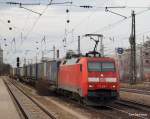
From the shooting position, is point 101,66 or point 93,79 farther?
point 101,66

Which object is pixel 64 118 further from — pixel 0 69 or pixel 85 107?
pixel 0 69

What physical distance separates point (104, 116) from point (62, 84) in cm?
1257

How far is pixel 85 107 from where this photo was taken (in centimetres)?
2623

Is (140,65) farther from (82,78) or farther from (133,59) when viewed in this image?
(82,78)

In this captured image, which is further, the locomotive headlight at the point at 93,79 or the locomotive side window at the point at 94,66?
the locomotive side window at the point at 94,66

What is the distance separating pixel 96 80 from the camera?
2586 cm

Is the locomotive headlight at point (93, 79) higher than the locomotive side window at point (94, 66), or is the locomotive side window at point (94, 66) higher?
the locomotive side window at point (94, 66)

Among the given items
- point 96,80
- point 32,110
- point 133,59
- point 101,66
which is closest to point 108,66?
point 101,66

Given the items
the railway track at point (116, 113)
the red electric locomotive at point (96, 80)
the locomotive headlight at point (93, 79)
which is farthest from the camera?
the locomotive headlight at point (93, 79)

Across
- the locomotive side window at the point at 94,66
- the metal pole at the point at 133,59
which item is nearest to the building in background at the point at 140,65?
the metal pole at the point at 133,59

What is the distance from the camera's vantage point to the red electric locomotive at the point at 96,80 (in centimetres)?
2548

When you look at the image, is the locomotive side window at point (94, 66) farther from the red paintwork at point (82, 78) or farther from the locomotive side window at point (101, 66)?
the red paintwork at point (82, 78)

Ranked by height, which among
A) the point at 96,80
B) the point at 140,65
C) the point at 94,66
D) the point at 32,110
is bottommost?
the point at 32,110

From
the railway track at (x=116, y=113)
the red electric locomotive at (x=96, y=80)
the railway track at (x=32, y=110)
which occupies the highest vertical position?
the red electric locomotive at (x=96, y=80)
